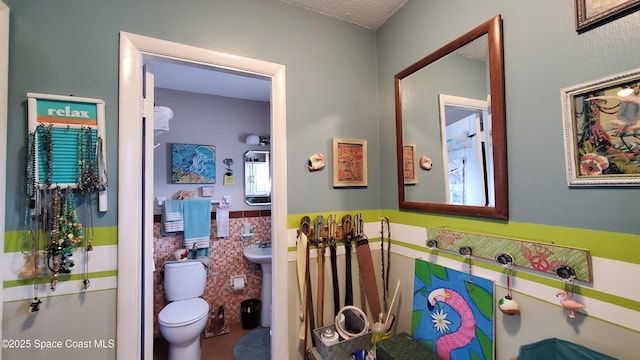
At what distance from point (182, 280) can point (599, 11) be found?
295cm

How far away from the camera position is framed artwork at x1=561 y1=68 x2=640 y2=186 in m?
0.70

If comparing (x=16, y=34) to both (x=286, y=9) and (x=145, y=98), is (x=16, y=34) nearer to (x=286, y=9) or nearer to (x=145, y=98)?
(x=145, y=98)

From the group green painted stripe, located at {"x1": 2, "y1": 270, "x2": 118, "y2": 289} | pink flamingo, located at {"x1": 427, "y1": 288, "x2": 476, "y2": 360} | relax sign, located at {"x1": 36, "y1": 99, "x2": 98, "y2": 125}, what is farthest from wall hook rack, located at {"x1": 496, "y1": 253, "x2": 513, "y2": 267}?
relax sign, located at {"x1": 36, "y1": 99, "x2": 98, "y2": 125}

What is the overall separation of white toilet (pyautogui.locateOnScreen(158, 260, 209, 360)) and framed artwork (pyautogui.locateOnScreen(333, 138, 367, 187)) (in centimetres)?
159

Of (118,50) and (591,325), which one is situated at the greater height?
(118,50)

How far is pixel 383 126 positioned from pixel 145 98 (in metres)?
1.33

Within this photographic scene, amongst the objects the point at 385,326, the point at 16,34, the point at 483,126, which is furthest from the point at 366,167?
the point at 16,34

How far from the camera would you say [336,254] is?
1499mm

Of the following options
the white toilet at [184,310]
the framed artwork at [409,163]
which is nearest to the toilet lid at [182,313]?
the white toilet at [184,310]

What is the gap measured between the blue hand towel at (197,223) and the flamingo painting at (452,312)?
2001mm

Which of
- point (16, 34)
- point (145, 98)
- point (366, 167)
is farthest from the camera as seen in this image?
point (366, 167)

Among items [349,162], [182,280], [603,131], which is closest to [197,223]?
[182,280]

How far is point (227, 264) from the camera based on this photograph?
2650 mm

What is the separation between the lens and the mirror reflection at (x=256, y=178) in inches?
111
